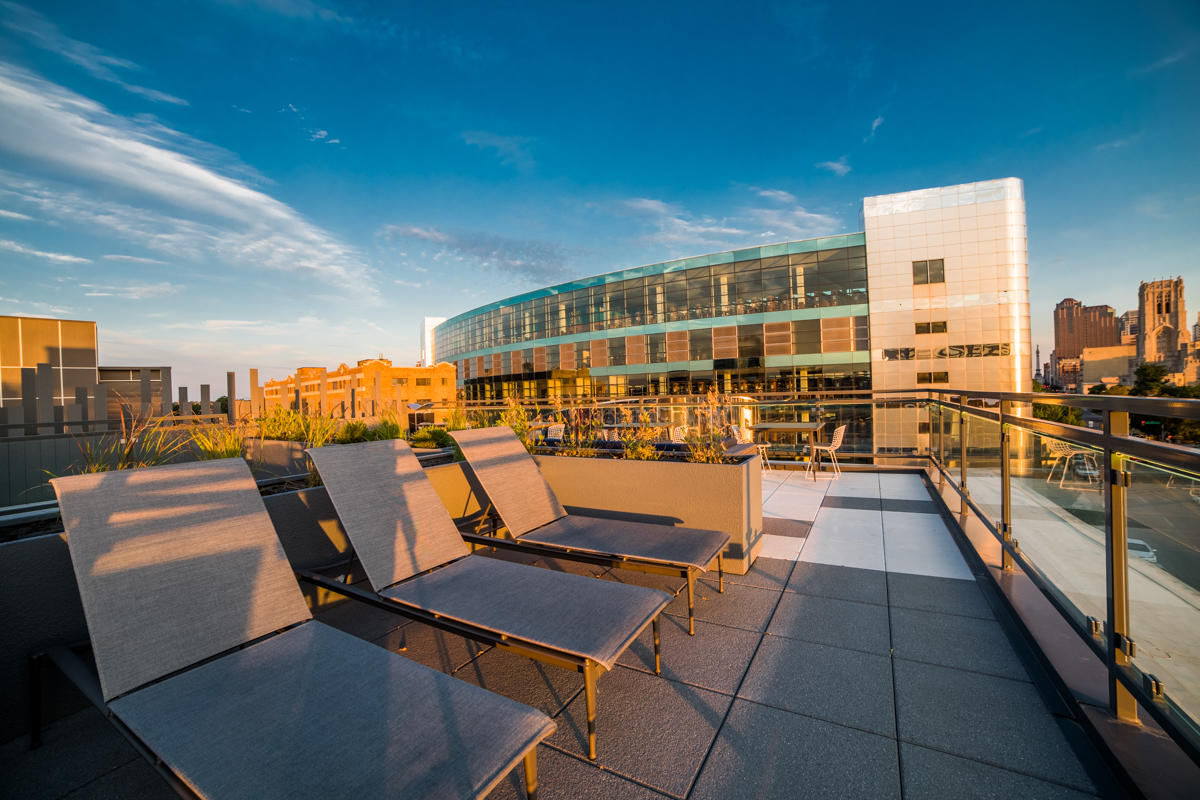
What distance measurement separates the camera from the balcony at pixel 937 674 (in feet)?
4.73

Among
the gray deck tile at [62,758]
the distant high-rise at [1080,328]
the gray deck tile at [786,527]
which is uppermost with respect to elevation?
the distant high-rise at [1080,328]

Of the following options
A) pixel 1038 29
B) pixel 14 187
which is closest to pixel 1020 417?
pixel 14 187

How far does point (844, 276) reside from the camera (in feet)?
79.5

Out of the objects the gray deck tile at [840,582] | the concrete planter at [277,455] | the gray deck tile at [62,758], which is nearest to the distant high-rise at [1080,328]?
the gray deck tile at [840,582]

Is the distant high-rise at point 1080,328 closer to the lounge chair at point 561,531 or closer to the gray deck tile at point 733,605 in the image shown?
the gray deck tile at point 733,605

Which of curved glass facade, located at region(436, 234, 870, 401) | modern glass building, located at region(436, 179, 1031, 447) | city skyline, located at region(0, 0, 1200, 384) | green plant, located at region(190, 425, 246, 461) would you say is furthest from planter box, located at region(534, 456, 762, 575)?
modern glass building, located at region(436, 179, 1031, 447)

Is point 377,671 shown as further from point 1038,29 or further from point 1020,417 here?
point 1038,29

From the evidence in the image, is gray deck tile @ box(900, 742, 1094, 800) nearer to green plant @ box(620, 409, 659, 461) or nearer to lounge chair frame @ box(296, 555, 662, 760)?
lounge chair frame @ box(296, 555, 662, 760)

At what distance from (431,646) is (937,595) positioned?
301cm

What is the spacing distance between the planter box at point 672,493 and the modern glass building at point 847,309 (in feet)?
65.6

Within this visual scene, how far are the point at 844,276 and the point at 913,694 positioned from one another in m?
26.1

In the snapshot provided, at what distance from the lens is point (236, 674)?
1.56 metres

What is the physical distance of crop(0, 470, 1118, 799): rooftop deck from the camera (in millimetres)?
1514

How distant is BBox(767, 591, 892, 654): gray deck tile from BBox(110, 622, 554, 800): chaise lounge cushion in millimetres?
1758
